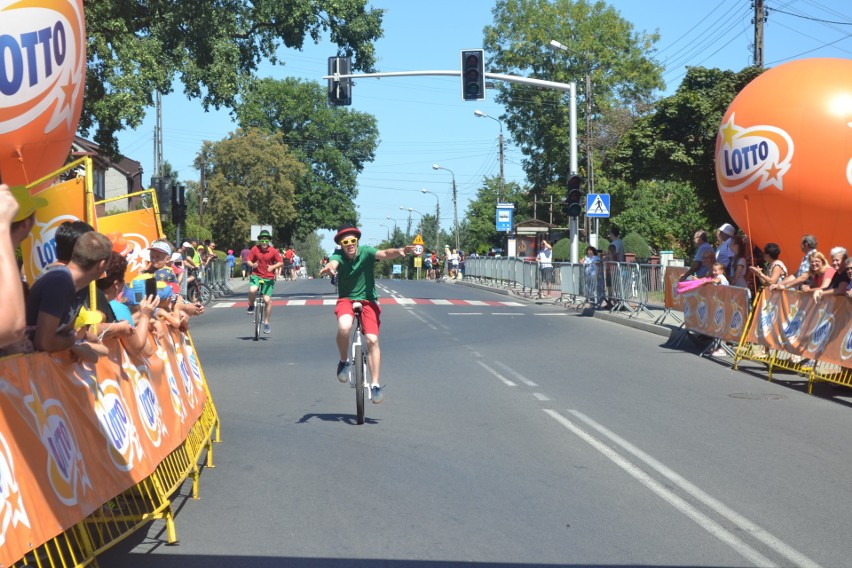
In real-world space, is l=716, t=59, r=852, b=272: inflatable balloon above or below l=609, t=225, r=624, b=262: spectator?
above

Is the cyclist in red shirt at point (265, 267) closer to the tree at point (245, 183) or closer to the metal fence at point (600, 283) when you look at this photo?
the metal fence at point (600, 283)

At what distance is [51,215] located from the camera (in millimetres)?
7211

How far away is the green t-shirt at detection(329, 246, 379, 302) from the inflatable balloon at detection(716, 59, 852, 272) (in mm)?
9072

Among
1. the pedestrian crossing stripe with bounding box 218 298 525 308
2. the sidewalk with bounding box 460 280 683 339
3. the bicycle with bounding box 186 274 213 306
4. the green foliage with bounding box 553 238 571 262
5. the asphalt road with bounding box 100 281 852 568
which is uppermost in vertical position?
the green foliage with bounding box 553 238 571 262

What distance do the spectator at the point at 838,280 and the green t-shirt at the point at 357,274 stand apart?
19.6ft

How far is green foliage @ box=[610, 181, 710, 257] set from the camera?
56.9 meters

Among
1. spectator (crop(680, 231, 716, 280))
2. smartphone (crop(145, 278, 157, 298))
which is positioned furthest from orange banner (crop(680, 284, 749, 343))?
smartphone (crop(145, 278, 157, 298))

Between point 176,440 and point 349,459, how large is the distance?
166 cm

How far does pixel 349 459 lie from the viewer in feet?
27.6

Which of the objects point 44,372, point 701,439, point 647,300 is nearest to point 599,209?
point 647,300

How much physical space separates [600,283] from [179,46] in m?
11.9

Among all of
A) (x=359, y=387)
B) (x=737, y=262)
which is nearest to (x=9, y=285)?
(x=359, y=387)

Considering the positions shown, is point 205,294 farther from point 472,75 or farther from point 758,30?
point 758,30

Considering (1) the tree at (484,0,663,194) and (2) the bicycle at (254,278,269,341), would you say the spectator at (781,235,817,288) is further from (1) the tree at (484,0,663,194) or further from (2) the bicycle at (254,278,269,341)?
(1) the tree at (484,0,663,194)
